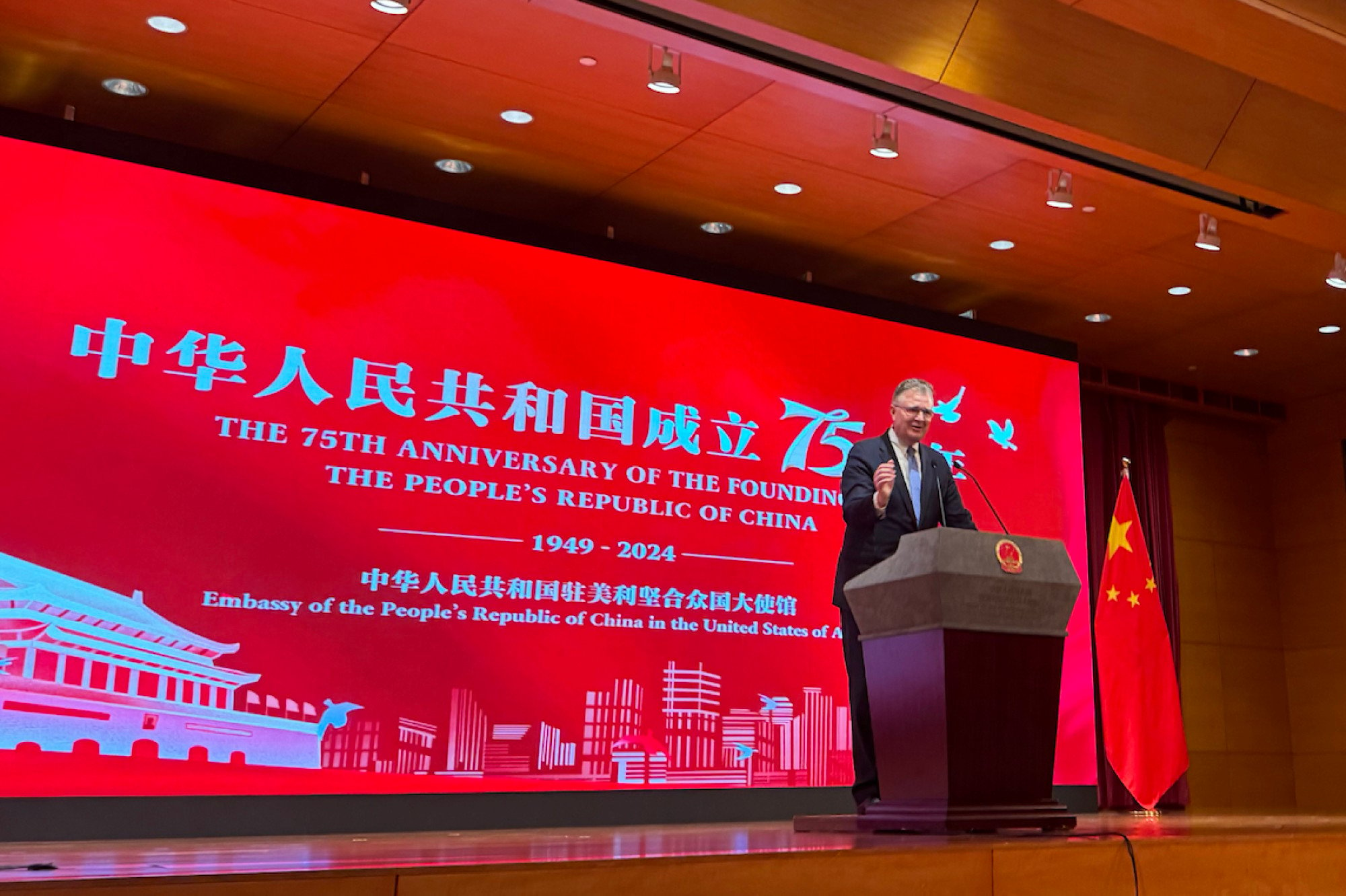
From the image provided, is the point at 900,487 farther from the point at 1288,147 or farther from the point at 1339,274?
the point at 1339,274

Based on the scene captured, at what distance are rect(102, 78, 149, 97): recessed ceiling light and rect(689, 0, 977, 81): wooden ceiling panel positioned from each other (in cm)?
258

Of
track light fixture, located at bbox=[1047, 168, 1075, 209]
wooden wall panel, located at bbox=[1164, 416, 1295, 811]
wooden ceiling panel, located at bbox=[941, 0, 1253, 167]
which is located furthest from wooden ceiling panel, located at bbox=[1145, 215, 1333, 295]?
wooden wall panel, located at bbox=[1164, 416, 1295, 811]

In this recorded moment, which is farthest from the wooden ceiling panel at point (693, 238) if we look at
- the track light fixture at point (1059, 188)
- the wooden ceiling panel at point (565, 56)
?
the track light fixture at point (1059, 188)

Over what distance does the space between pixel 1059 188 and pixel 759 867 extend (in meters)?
4.14

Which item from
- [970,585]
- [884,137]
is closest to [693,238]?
[884,137]

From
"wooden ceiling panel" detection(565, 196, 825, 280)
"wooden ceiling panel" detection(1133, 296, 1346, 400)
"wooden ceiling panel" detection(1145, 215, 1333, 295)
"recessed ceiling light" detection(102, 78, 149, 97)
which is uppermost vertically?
"recessed ceiling light" detection(102, 78, 149, 97)

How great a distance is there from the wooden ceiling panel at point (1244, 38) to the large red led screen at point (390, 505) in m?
2.41

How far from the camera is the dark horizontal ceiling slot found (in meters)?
4.42

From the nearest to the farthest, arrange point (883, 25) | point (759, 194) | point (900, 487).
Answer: point (900, 487) < point (883, 25) < point (759, 194)

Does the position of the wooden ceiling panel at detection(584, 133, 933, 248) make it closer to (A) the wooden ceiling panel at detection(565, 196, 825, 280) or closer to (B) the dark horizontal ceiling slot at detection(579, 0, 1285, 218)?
(A) the wooden ceiling panel at detection(565, 196, 825, 280)

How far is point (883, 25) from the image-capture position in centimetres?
436

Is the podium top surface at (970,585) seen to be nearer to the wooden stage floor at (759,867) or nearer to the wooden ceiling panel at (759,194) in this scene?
the wooden stage floor at (759,867)

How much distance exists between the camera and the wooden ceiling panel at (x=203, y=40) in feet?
14.9

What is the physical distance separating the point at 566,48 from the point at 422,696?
267 centimetres
